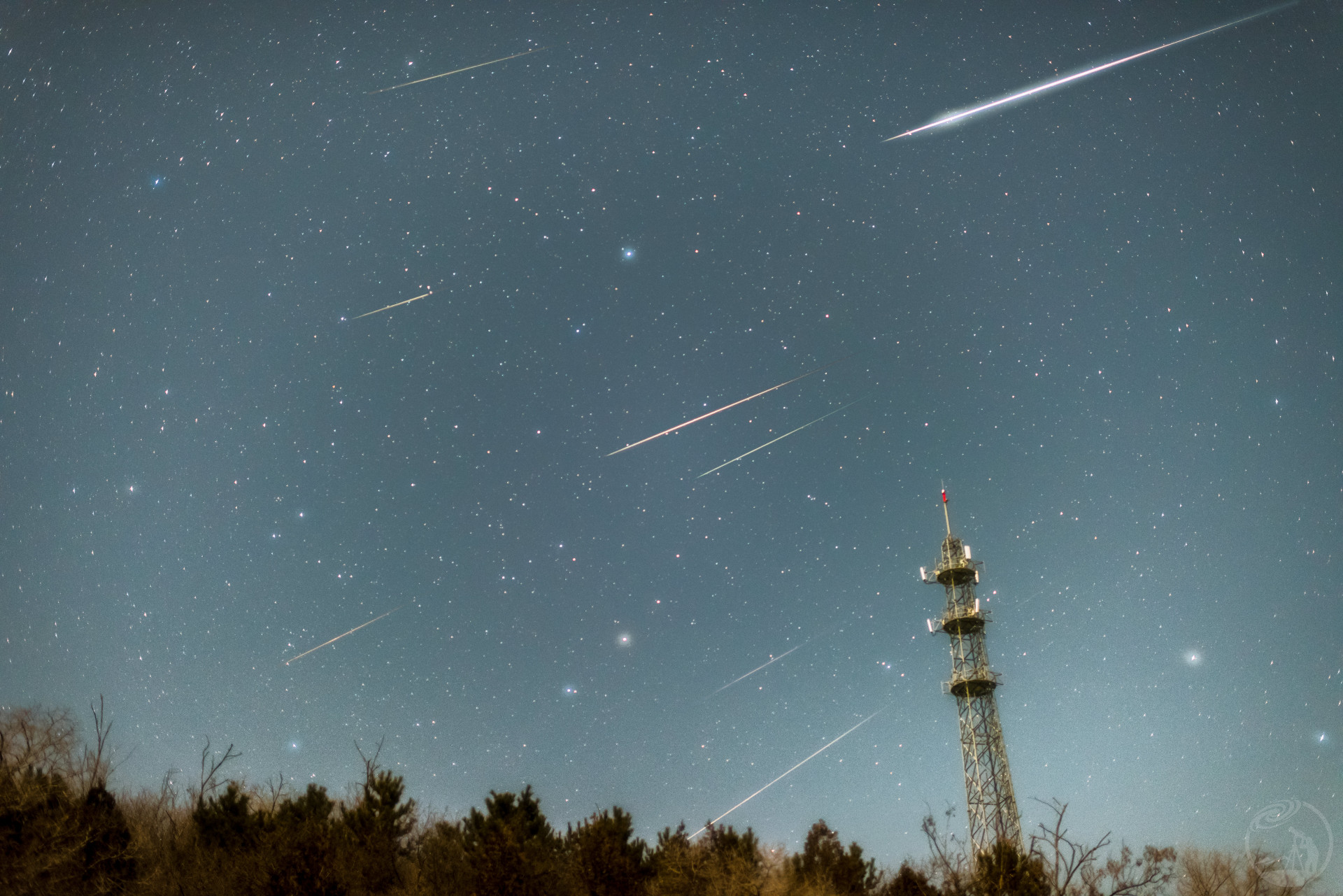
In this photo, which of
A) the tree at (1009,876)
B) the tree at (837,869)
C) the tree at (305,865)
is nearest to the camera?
the tree at (305,865)

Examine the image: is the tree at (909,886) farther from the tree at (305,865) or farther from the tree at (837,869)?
the tree at (305,865)

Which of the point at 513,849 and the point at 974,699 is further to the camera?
the point at 974,699

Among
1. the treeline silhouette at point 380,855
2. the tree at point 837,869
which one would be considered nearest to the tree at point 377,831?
the treeline silhouette at point 380,855

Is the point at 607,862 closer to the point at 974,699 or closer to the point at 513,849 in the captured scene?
the point at 513,849

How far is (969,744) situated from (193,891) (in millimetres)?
29693

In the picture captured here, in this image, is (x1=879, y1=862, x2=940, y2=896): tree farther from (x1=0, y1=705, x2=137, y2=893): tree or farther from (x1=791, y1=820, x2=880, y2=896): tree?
(x1=0, y1=705, x2=137, y2=893): tree

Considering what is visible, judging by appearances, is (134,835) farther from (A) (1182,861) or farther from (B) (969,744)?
(A) (1182,861)

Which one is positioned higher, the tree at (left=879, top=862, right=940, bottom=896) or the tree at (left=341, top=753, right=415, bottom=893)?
the tree at (left=341, top=753, right=415, bottom=893)

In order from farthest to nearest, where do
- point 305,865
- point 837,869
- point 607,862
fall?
1. point 837,869
2. point 607,862
3. point 305,865

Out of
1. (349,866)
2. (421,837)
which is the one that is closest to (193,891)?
(349,866)

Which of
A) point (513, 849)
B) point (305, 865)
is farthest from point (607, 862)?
point (305, 865)

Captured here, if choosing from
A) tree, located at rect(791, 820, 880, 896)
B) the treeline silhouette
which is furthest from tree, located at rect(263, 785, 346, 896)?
tree, located at rect(791, 820, 880, 896)

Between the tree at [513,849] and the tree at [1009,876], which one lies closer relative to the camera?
the tree at [513,849]

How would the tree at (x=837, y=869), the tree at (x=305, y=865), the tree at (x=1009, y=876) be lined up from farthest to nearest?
the tree at (x=837, y=869) < the tree at (x=1009, y=876) < the tree at (x=305, y=865)
